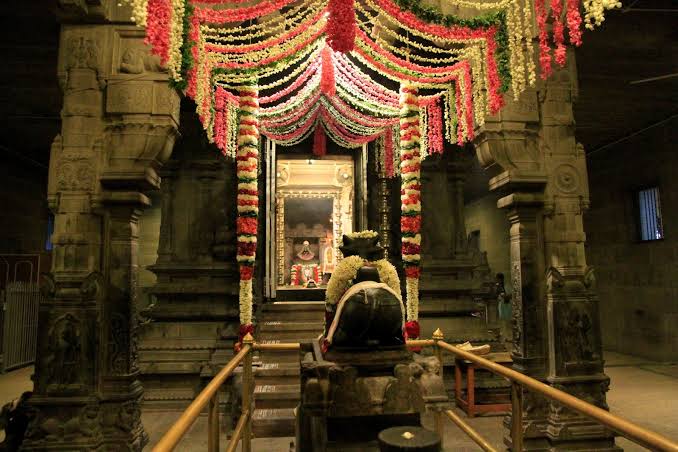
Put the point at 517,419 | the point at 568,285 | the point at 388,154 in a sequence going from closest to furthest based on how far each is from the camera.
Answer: the point at 517,419
the point at 568,285
the point at 388,154

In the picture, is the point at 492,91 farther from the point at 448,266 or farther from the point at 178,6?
the point at 448,266

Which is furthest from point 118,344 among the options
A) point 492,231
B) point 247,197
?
point 492,231

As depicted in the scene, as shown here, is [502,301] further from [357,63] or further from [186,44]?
[186,44]

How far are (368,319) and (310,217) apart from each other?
32.7 feet

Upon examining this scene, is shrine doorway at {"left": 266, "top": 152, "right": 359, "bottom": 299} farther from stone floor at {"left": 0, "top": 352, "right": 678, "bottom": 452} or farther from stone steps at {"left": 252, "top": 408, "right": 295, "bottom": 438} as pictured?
stone steps at {"left": 252, "top": 408, "right": 295, "bottom": 438}

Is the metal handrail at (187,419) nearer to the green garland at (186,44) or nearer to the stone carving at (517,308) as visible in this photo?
the green garland at (186,44)

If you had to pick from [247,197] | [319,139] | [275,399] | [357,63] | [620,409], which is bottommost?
[620,409]

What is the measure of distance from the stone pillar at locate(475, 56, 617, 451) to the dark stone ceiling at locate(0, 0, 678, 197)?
5.32 ft

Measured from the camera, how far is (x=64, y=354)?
4.23 m

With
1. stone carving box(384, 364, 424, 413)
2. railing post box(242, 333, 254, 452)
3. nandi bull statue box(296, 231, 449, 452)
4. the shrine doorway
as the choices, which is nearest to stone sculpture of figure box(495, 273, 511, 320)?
the shrine doorway

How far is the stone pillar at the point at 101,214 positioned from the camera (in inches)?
168

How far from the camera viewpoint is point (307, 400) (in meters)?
3.06

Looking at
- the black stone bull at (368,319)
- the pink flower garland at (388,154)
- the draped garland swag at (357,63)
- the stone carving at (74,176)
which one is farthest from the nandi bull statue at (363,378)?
the pink flower garland at (388,154)

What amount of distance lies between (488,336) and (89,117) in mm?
6643
